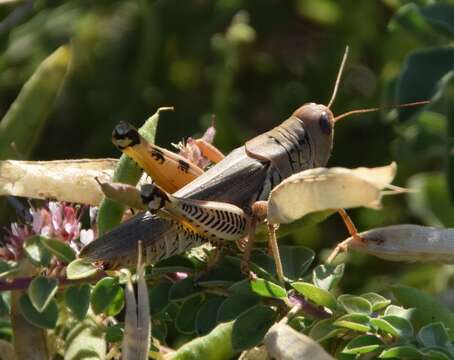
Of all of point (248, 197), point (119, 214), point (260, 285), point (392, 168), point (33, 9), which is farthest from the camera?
point (33, 9)

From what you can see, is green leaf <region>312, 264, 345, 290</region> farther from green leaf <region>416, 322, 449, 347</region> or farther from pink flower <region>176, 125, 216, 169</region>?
pink flower <region>176, 125, 216, 169</region>

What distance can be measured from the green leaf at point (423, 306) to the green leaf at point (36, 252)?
0.54 m

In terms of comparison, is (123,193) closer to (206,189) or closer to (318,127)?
(206,189)

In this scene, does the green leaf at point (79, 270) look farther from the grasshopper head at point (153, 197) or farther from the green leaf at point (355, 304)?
the green leaf at point (355, 304)

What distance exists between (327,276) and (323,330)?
4.9 inches

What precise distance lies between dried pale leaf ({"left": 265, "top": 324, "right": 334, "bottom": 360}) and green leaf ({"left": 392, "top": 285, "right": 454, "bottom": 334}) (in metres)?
0.20

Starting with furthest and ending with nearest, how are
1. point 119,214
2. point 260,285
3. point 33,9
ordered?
point 33,9, point 119,214, point 260,285

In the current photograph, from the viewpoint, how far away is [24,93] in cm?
187

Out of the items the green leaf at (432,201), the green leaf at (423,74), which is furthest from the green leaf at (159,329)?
the green leaf at (432,201)

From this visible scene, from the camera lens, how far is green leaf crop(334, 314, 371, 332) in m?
1.36

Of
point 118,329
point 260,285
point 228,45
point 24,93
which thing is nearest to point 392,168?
point 260,285

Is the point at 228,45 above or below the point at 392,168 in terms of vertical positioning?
below

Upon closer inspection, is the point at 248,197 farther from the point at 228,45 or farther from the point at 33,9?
the point at 228,45

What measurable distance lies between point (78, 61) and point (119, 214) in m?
1.78
